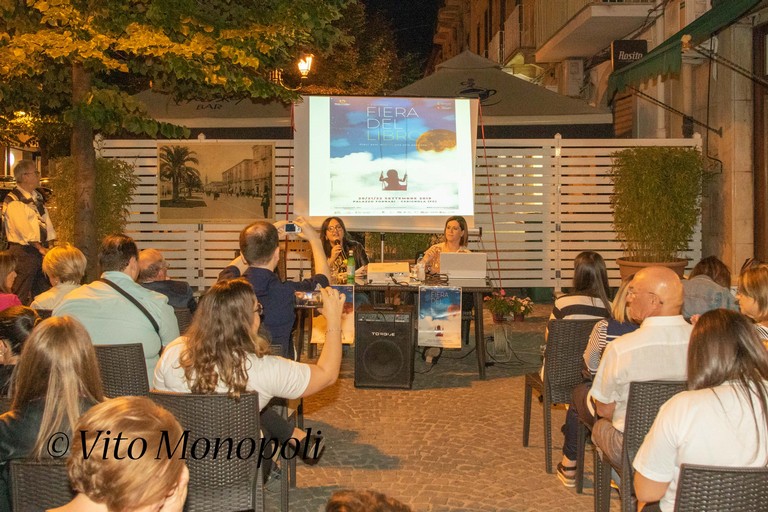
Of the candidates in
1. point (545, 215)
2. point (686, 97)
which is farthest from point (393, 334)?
point (686, 97)

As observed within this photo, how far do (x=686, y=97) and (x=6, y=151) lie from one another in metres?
18.4

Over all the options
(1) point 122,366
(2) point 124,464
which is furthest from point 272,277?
(2) point 124,464

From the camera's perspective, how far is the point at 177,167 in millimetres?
13523

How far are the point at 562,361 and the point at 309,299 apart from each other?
1766mm

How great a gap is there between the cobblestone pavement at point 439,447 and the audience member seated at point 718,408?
6.64 feet

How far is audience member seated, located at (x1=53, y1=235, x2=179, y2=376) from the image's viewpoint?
4.68 m

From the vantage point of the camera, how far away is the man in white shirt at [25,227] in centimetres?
920

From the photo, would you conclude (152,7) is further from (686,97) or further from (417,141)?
(686,97)

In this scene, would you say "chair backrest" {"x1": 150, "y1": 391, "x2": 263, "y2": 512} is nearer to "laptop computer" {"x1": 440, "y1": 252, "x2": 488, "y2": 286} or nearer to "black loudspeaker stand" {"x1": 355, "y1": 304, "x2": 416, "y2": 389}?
"black loudspeaker stand" {"x1": 355, "y1": 304, "x2": 416, "y2": 389}

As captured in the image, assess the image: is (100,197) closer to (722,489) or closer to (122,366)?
(122,366)

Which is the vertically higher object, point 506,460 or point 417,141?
point 417,141

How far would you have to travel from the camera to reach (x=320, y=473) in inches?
216

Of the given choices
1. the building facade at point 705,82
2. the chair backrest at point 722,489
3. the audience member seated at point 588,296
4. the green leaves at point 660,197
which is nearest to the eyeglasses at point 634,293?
the audience member seated at point 588,296

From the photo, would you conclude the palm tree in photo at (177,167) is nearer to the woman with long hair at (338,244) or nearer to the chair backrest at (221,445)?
the woman with long hair at (338,244)
